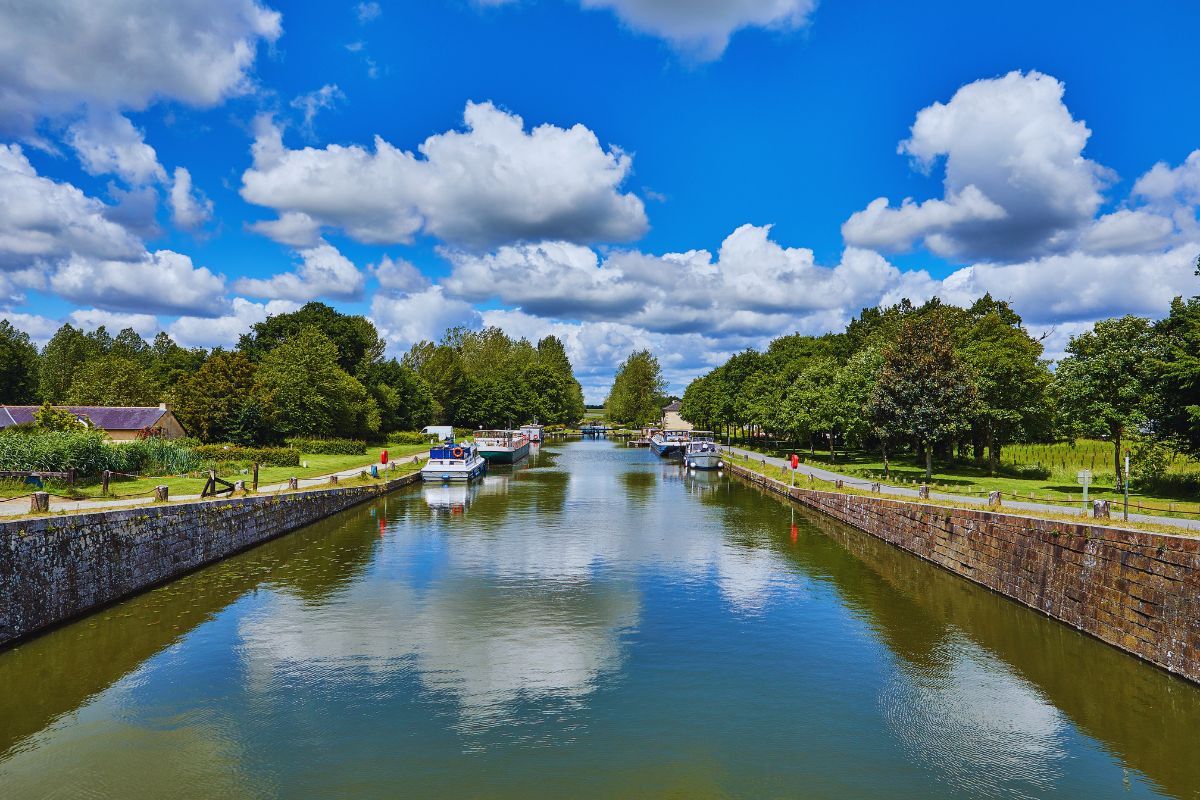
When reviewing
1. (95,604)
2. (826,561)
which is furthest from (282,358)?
(826,561)

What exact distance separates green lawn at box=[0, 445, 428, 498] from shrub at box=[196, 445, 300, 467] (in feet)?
5.19

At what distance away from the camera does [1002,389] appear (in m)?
50.3

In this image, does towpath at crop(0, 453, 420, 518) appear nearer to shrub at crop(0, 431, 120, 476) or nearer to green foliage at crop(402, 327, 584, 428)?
shrub at crop(0, 431, 120, 476)

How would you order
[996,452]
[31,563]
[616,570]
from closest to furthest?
1. [31,563]
2. [616,570]
3. [996,452]

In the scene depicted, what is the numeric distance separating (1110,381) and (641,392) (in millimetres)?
141347

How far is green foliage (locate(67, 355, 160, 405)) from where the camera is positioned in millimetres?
76875

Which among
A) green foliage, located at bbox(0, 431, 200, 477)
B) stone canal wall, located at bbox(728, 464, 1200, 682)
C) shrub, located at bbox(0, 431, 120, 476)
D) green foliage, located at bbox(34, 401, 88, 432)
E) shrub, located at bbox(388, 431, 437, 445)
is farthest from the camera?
shrub, located at bbox(388, 431, 437, 445)

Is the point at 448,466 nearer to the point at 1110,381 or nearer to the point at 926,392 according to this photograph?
the point at 926,392

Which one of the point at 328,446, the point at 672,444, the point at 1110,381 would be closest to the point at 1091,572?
the point at 1110,381

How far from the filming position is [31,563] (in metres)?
19.0

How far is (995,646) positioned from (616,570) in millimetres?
13698

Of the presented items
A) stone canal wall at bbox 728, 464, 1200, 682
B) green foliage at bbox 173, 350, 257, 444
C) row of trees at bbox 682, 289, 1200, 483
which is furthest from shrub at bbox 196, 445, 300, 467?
stone canal wall at bbox 728, 464, 1200, 682

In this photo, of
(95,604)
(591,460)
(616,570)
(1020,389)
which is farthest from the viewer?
(591,460)

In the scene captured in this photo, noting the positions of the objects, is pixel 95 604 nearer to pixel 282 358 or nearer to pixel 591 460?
pixel 282 358
